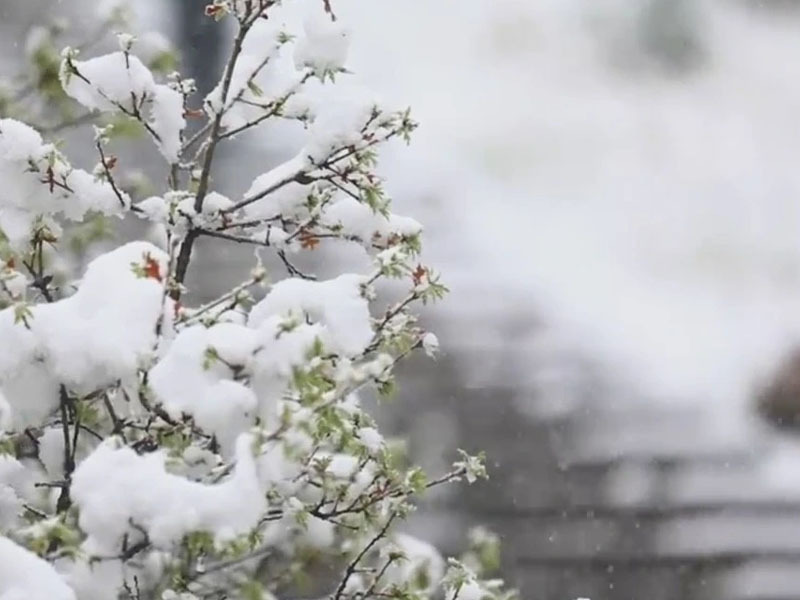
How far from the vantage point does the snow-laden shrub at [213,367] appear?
0.72 metres

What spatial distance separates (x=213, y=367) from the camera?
28.7 inches

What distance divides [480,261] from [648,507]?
585 millimetres

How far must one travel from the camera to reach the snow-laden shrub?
72 cm

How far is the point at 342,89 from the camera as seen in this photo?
3.18ft

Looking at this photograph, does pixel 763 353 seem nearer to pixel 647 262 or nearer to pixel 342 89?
pixel 647 262

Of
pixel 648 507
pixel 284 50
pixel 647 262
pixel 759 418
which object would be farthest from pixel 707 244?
pixel 284 50

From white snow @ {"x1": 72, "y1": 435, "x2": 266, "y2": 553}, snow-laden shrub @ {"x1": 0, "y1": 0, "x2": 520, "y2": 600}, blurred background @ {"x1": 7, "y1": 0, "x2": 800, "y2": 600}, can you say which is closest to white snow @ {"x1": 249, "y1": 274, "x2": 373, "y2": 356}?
snow-laden shrub @ {"x1": 0, "y1": 0, "x2": 520, "y2": 600}

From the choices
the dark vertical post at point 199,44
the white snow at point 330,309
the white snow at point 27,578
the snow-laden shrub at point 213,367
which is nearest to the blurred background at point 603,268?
the dark vertical post at point 199,44

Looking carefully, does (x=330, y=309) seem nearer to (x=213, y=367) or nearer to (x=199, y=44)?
(x=213, y=367)

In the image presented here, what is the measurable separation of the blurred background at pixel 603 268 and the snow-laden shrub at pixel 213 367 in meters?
1.25

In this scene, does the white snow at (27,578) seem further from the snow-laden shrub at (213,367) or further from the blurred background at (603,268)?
the blurred background at (603,268)

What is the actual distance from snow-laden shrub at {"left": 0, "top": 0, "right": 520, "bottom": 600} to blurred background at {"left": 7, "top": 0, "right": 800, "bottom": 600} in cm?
125

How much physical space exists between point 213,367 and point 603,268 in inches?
73.8

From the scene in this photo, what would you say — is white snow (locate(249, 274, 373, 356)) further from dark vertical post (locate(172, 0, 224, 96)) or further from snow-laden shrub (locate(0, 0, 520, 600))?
dark vertical post (locate(172, 0, 224, 96))
